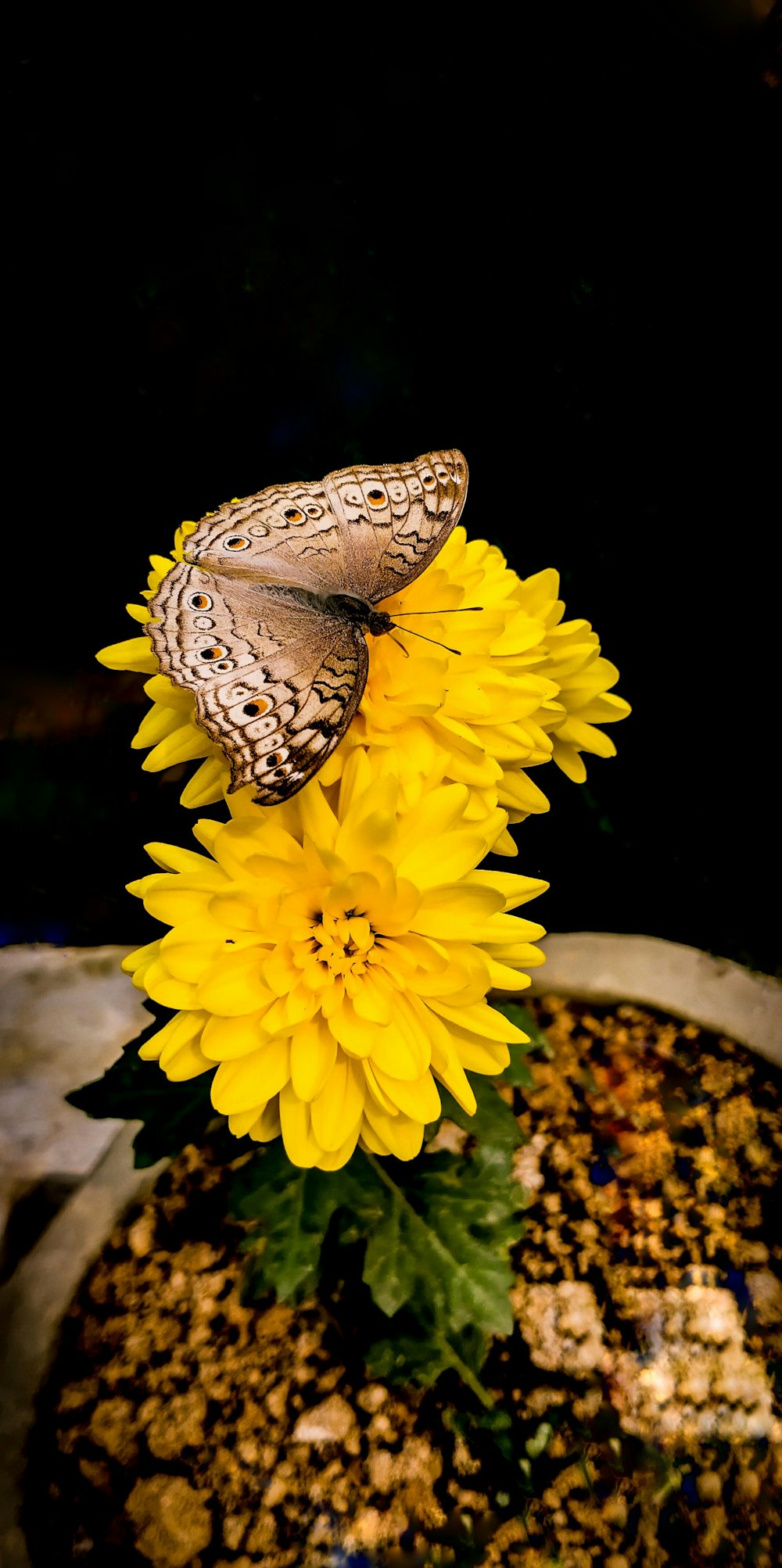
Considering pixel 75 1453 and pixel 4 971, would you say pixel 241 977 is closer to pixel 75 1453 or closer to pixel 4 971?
Result: pixel 75 1453

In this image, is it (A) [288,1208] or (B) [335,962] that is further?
(A) [288,1208]

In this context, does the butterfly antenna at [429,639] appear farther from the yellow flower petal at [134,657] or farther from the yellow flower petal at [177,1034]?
the yellow flower petal at [177,1034]

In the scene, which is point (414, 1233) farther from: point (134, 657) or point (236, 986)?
point (134, 657)

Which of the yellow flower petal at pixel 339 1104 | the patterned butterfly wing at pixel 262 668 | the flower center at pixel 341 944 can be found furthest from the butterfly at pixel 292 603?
the yellow flower petal at pixel 339 1104

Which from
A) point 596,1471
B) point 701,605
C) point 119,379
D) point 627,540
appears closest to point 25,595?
point 119,379

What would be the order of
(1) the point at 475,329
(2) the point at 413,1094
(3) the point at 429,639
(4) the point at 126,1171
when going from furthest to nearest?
(1) the point at 475,329 < (4) the point at 126,1171 < (3) the point at 429,639 < (2) the point at 413,1094

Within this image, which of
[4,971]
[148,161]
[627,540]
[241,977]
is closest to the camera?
[241,977]

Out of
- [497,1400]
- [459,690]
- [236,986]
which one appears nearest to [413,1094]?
[236,986]
